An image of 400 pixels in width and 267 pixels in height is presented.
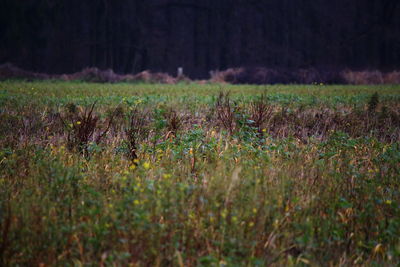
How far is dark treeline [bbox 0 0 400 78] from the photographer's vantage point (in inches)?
1065

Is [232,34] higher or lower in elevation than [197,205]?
higher

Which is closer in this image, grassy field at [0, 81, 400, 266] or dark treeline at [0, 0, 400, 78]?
grassy field at [0, 81, 400, 266]

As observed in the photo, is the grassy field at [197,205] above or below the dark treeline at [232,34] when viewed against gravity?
below

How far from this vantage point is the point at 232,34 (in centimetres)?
2766

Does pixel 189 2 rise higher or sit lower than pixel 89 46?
higher

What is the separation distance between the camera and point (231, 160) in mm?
6312

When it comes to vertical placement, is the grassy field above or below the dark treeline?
below

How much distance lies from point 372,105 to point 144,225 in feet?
28.4

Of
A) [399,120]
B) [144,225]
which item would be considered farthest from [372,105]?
[144,225]

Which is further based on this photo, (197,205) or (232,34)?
(232,34)

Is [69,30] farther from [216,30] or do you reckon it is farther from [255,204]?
[255,204]

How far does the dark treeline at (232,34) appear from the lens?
27.1 meters

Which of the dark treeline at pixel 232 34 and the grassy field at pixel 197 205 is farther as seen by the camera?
the dark treeline at pixel 232 34

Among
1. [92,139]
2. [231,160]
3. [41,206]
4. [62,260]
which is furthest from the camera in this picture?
[92,139]
